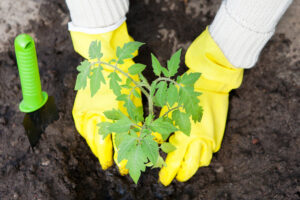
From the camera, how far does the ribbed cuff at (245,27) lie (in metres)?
1.49

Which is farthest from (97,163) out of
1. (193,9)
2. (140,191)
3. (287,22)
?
(287,22)

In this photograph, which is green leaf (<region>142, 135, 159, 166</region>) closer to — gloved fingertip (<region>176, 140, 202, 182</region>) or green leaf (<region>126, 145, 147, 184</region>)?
green leaf (<region>126, 145, 147, 184</region>)

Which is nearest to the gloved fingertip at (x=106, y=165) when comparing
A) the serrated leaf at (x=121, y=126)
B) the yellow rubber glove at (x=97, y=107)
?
the yellow rubber glove at (x=97, y=107)

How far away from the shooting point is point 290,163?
177cm

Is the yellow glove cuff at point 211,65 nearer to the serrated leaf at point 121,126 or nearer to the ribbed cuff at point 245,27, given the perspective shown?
the ribbed cuff at point 245,27

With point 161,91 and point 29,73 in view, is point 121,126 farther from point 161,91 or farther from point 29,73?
point 29,73

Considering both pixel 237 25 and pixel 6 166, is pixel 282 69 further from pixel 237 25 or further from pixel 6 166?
pixel 6 166

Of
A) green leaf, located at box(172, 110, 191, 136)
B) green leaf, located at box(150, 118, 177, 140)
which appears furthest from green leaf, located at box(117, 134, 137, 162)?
green leaf, located at box(172, 110, 191, 136)

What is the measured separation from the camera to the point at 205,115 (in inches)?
67.9

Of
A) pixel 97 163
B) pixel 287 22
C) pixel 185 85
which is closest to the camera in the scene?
pixel 185 85

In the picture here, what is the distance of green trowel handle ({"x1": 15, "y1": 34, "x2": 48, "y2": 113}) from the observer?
54.8 inches

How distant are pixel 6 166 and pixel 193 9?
4.70ft

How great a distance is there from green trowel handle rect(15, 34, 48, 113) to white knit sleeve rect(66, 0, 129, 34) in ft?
1.03

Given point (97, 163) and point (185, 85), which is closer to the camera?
point (185, 85)
